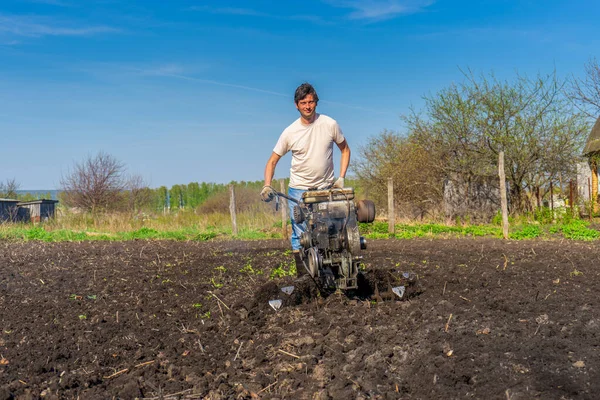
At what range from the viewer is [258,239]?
14.4 metres

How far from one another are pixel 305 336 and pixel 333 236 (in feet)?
3.16

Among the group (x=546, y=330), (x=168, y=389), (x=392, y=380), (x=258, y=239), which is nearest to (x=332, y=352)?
(x=392, y=380)

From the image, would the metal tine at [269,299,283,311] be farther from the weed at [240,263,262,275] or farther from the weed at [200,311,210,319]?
the weed at [240,263,262,275]

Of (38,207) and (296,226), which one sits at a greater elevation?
(38,207)

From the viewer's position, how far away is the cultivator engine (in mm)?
5254

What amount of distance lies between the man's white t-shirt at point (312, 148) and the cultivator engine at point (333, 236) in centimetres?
51

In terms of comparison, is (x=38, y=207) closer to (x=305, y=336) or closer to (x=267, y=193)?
(x=267, y=193)

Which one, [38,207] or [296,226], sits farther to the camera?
[38,207]

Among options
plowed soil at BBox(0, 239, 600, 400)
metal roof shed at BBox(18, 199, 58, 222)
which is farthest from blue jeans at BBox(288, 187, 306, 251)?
metal roof shed at BBox(18, 199, 58, 222)

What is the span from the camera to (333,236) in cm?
541

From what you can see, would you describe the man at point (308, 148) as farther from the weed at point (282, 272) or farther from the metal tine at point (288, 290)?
the weed at point (282, 272)

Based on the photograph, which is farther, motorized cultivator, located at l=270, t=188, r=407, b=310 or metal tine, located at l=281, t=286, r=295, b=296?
metal tine, located at l=281, t=286, r=295, b=296

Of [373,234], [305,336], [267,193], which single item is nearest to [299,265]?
[267,193]

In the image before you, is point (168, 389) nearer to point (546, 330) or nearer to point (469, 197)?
point (546, 330)
